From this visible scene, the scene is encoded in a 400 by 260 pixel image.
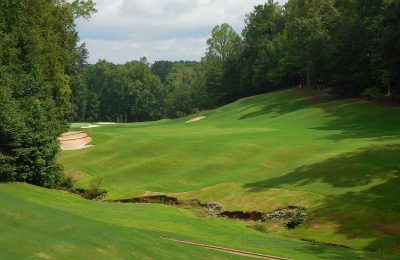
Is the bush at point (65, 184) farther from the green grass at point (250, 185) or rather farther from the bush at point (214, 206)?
the bush at point (214, 206)

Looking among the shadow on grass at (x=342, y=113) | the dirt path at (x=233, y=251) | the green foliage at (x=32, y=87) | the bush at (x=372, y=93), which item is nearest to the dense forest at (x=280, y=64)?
the bush at (x=372, y=93)

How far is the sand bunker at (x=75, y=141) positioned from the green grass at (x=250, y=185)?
1.96m

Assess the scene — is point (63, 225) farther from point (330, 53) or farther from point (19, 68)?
point (330, 53)

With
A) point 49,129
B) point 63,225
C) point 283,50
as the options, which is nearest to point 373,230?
point 63,225

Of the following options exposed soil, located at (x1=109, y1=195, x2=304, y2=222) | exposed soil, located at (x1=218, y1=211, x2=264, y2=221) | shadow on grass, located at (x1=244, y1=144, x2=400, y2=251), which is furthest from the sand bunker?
exposed soil, located at (x1=218, y1=211, x2=264, y2=221)

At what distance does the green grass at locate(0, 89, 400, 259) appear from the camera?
18.7 m

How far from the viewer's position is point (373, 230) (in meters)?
23.0

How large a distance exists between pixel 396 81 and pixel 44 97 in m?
46.7

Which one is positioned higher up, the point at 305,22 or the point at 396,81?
the point at 305,22

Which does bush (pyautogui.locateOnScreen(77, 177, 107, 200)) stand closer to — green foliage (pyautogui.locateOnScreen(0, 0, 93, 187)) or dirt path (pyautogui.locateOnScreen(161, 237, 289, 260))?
green foliage (pyautogui.locateOnScreen(0, 0, 93, 187))

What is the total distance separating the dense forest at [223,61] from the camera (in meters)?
33.6

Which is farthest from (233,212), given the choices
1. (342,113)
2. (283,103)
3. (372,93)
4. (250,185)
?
(283,103)

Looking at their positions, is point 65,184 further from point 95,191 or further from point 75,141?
point 75,141

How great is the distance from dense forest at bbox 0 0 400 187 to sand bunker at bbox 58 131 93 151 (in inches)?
113
